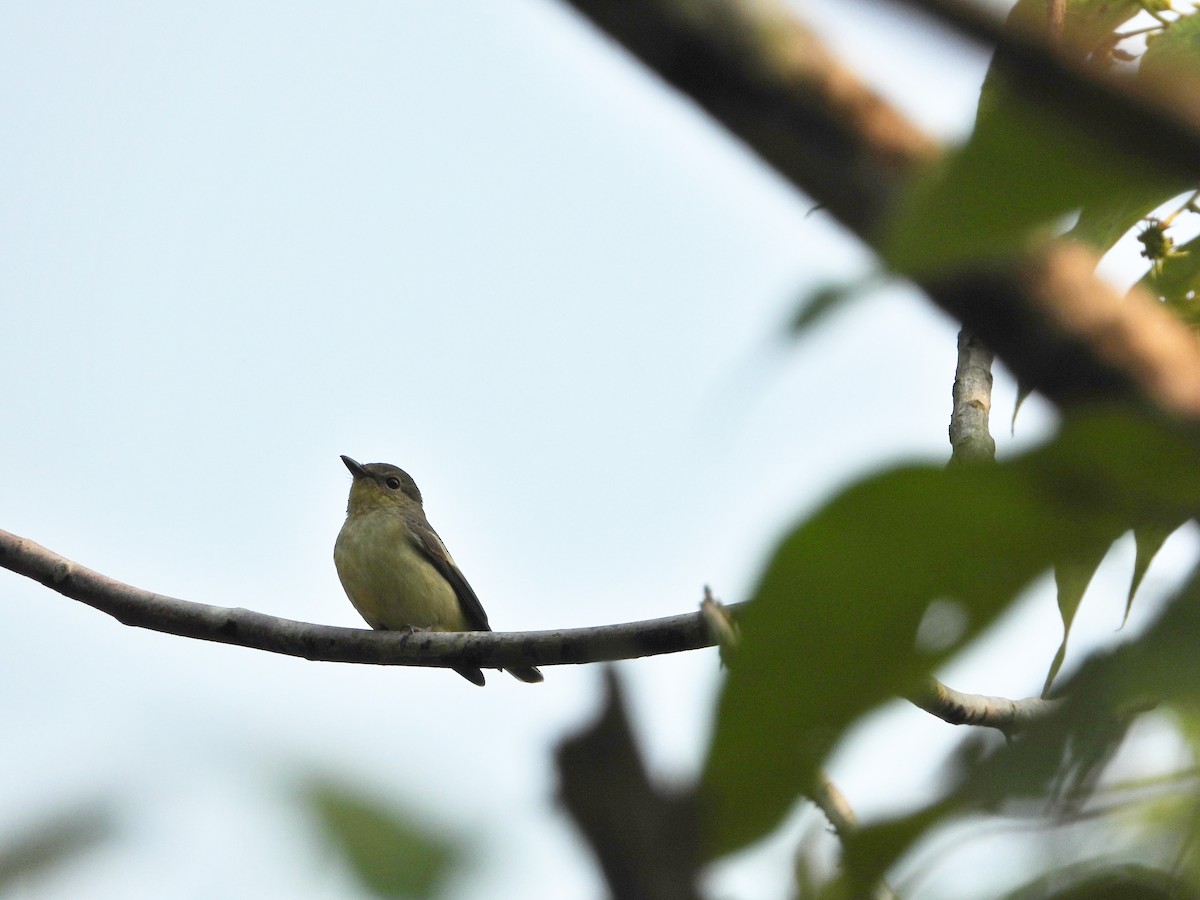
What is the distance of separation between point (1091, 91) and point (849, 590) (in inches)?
13.9

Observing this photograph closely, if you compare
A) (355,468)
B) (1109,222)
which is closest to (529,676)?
(355,468)

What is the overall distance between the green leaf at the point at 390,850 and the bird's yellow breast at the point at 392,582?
969cm

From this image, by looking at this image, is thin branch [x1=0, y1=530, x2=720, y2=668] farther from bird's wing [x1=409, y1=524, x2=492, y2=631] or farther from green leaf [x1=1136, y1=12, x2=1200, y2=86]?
bird's wing [x1=409, y1=524, x2=492, y2=631]

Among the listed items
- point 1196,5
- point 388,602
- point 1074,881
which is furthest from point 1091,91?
point 388,602

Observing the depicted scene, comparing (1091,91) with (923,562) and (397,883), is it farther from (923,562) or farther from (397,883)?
(397,883)

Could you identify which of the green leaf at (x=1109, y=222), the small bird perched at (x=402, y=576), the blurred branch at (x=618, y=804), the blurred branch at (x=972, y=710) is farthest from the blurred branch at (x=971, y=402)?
the small bird perched at (x=402, y=576)

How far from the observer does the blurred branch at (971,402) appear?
172 inches

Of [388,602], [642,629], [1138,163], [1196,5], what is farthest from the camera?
[388,602]

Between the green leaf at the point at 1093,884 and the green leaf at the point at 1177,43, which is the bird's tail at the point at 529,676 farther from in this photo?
the green leaf at the point at 1093,884

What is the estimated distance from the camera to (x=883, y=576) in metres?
0.87

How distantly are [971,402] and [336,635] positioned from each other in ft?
11.7

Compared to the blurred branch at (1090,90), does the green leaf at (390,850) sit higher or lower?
lower

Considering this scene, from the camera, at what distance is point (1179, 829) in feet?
3.55

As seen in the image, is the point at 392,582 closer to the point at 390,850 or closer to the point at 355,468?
the point at 355,468
